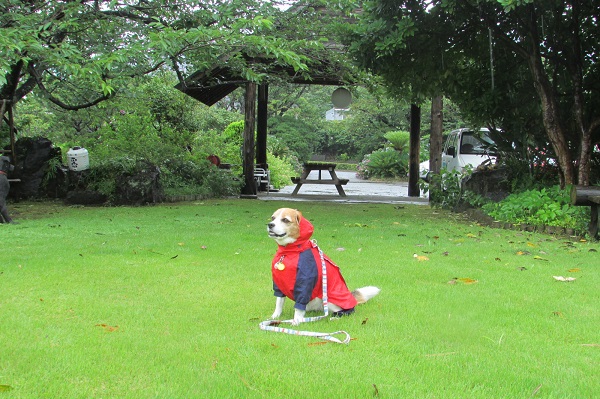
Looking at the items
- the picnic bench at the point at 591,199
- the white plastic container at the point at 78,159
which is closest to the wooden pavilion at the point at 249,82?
the white plastic container at the point at 78,159

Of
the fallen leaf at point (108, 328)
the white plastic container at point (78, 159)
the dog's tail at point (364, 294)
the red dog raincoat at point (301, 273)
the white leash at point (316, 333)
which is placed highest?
the white plastic container at point (78, 159)

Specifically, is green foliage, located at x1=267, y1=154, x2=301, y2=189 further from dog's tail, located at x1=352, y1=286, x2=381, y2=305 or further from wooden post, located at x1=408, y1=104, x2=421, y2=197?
dog's tail, located at x1=352, y1=286, x2=381, y2=305

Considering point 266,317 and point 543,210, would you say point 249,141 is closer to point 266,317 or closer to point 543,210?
point 543,210

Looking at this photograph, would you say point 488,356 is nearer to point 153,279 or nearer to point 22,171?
point 153,279

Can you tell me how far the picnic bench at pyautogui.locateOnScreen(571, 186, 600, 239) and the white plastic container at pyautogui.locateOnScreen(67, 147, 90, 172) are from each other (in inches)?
378

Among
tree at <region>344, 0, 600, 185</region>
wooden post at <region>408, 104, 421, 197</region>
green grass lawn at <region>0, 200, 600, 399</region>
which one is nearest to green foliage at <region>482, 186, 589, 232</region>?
tree at <region>344, 0, 600, 185</region>

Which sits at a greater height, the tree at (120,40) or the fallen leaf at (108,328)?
the tree at (120,40)

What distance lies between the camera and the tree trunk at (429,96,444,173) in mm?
13516

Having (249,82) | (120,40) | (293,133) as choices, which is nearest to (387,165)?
(293,133)

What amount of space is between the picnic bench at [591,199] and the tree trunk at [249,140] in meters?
8.35

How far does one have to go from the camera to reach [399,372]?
2596mm

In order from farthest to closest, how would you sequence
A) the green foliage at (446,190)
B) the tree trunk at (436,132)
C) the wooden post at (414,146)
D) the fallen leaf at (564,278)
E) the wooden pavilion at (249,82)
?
the wooden post at (414,146), the tree trunk at (436,132), the wooden pavilion at (249,82), the green foliage at (446,190), the fallen leaf at (564,278)

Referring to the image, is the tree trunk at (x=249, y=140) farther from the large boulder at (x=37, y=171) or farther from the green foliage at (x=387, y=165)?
the green foliage at (x=387, y=165)

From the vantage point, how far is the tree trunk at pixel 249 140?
1391 centimetres
